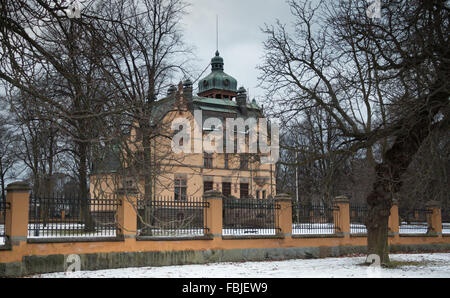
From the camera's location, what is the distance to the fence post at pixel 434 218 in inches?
912

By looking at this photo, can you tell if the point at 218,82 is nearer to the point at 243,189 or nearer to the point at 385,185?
the point at 243,189

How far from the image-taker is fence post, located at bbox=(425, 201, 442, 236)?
2316cm

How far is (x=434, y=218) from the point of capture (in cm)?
2314

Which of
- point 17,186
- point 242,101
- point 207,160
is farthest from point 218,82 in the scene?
point 17,186

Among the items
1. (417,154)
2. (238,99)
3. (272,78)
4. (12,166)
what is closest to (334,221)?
(417,154)

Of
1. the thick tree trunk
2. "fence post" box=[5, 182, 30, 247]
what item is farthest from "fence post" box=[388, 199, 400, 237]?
"fence post" box=[5, 182, 30, 247]

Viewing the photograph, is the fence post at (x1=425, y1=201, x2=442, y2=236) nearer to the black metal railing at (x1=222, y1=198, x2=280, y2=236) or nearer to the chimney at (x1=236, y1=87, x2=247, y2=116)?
the black metal railing at (x1=222, y1=198, x2=280, y2=236)

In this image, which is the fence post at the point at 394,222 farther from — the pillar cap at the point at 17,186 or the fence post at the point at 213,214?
the pillar cap at the point at 17,186

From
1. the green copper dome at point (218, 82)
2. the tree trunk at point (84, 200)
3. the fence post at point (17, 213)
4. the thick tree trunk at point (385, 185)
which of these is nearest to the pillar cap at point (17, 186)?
the fence post at point (17, 213)

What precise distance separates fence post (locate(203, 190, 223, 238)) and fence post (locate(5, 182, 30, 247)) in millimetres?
6235

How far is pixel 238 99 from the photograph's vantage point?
181 ft

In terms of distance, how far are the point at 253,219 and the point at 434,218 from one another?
8930mm
